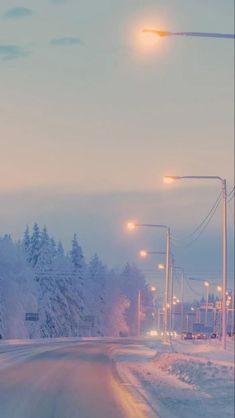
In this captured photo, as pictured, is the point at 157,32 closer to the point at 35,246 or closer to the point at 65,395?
the point at 65,395

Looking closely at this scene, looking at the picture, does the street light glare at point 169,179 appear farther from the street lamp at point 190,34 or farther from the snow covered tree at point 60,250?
the snow covered tree at point 60,250

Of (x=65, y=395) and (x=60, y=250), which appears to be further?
(x=60, y=250)

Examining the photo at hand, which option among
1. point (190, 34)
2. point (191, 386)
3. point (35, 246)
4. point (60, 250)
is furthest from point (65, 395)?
point (60, 250)

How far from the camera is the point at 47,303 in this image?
474 ft

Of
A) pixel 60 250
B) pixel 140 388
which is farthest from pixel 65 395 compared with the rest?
pixel 60 250

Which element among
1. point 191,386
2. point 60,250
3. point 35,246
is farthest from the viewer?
point 60,250

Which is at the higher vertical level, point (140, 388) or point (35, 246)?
point (35, 246)

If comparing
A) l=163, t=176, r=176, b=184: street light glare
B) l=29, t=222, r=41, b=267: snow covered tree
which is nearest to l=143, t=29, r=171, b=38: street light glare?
l=163, t=176, r=176, b=184: street light glare

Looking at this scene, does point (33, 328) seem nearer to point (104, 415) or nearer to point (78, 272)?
point (78, 272)

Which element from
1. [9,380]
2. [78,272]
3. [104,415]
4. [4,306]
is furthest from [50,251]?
[104,415]

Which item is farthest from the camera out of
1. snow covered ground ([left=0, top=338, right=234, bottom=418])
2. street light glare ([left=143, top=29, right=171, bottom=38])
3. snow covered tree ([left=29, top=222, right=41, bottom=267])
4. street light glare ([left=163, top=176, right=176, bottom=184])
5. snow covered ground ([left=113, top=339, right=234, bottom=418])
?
snow covered tree ([left=29, top=222, right=41, bottom=267])

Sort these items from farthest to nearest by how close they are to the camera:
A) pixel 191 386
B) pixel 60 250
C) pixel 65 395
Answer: pixel 60 250
pixel 191 386
pixel 65 395

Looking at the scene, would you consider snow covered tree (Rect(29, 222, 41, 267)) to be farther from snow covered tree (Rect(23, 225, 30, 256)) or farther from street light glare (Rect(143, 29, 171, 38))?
street light glare (Rect(143, 29, 171, 38))

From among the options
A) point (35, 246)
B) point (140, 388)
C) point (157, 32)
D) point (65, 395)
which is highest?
point (35, 246)
